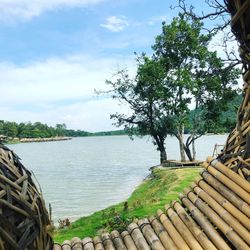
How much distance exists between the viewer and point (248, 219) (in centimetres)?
312

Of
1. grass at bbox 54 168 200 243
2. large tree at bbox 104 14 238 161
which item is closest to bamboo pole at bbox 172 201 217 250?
grass at bbox 54 168 200 243

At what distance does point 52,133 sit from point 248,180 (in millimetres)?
157197

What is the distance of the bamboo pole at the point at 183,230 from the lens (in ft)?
11.0

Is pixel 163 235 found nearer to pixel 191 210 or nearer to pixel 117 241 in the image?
pixel 191 210

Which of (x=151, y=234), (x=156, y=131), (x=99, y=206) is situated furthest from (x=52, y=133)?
(x=151, y=234)

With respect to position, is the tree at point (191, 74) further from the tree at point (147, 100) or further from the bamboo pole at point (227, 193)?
the bamboo pole at point (227, 193)

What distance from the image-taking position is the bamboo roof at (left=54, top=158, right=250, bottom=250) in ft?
10.6

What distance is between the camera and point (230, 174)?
3.64m

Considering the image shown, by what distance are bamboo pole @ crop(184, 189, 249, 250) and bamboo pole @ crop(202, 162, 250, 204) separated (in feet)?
0.78

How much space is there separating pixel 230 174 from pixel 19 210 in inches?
72.4

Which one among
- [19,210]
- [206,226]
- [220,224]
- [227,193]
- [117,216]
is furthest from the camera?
[117,216]

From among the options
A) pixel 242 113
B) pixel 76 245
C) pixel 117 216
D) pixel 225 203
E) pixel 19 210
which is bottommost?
pixel 117 216

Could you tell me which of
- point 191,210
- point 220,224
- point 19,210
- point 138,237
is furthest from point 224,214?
point 19,210

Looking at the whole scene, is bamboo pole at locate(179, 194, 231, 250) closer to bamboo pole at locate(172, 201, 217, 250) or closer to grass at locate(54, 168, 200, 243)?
bamboo pole at locate(172, 201, 217, 250)
